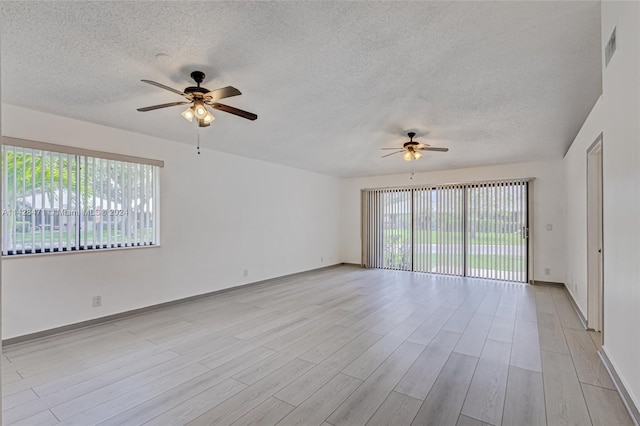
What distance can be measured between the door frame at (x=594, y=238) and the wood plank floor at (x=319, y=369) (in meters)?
0.28

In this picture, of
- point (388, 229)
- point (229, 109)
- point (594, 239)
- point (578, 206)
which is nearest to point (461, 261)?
point (388, 229)

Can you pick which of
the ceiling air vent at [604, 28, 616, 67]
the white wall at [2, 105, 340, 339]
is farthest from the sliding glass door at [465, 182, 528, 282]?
the ceiling air vent at [604, 28, 616, 67]

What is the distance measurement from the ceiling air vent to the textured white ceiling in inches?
10.3

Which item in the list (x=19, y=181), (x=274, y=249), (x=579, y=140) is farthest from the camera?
(x=274, y=249)

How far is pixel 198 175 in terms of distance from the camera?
5.41 m

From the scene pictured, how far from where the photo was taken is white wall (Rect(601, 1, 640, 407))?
2336 mm

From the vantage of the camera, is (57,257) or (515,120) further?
(515,120)

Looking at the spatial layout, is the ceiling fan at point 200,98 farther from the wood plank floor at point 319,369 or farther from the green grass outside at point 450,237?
the green grass outside at point 450,237

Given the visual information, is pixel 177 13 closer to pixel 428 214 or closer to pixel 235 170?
pixel 235 170

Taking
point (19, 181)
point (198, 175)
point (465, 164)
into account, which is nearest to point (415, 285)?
point (465, 164)

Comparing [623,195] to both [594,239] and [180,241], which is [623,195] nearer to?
[594,239]

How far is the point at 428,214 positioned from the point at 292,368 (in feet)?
17.9

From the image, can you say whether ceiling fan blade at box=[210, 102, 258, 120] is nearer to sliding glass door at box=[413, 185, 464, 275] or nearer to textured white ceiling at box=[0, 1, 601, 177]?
textured white ceiling at box=[0, 1, 601, 177]

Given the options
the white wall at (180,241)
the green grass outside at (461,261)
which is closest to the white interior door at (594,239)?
the green grass outside at (461,261)
